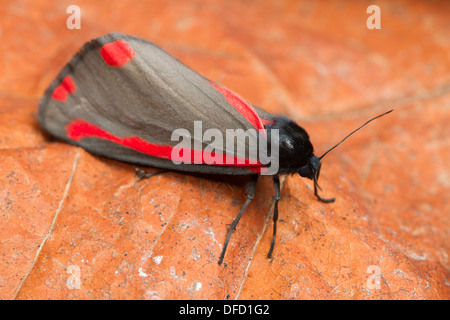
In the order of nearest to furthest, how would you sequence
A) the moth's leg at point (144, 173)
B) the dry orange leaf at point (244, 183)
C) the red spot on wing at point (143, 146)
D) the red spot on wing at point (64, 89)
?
the dry orange leaf at point (244, 183) < the red spot on wing at point (143, 146) < the moth's leg at point (144, 173) < the red spot on wing at point (64, 89)

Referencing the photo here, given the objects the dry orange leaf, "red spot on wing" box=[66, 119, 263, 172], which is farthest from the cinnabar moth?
the dry orange leaf

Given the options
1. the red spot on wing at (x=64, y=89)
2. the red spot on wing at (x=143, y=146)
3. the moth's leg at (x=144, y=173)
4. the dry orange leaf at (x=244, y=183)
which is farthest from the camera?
the red spot on wing at (x=64, y=89)

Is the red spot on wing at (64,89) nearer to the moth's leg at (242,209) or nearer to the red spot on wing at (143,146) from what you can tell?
the red spot on wing at (143,146)

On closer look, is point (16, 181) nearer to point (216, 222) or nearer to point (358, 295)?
point (216, 222)

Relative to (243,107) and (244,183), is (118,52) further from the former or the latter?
(244,183)

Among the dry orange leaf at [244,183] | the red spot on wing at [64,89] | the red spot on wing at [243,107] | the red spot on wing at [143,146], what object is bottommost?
the dry orange leaf at [244,183]

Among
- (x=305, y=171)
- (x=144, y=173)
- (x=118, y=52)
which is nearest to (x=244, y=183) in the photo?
(x=305, y=171)

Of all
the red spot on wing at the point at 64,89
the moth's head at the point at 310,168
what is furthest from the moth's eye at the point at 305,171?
the red spot on wing at the point at 64,89
